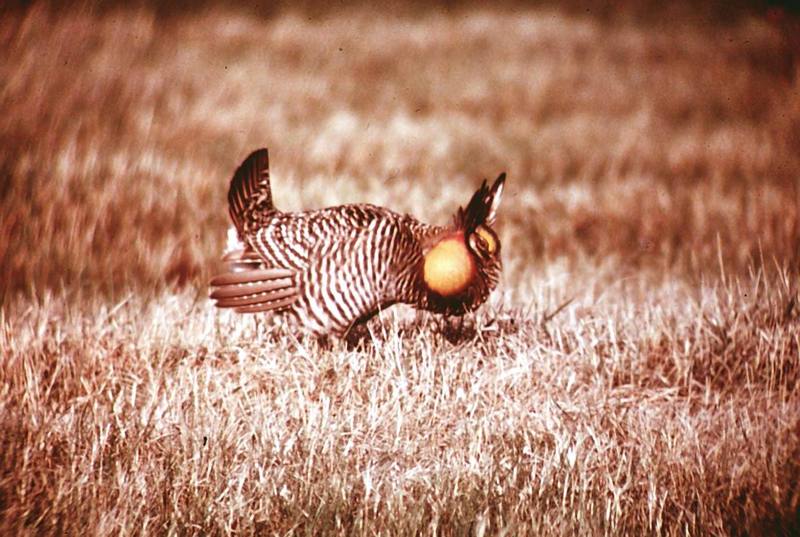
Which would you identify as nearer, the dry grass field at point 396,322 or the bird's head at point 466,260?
the dry grass field at point 396,322

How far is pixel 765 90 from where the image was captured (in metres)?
7.96

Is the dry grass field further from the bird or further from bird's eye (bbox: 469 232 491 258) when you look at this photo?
bird's eye (bbox: 469 232 491 258)

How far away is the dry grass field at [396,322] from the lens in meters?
2.34

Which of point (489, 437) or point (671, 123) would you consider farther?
point (671, 123)

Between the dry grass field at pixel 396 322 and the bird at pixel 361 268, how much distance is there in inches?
5.1

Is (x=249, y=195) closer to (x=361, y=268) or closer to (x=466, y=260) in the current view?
(x=361, y=268)

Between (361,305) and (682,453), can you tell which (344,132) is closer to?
(361,305)

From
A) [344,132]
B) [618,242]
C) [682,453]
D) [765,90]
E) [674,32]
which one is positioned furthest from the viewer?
[674,32]

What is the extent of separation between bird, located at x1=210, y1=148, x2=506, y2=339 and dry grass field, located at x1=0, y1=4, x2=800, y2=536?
0.13 metres

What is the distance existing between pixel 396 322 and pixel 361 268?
0.41 m

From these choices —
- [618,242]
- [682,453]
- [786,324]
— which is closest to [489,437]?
[682,453]

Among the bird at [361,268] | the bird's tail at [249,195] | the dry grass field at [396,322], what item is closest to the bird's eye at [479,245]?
the bird at [361,268]

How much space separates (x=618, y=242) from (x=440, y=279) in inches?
91.7

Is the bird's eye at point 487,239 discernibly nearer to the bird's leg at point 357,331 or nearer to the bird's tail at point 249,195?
the bird's leg at point 357,331
